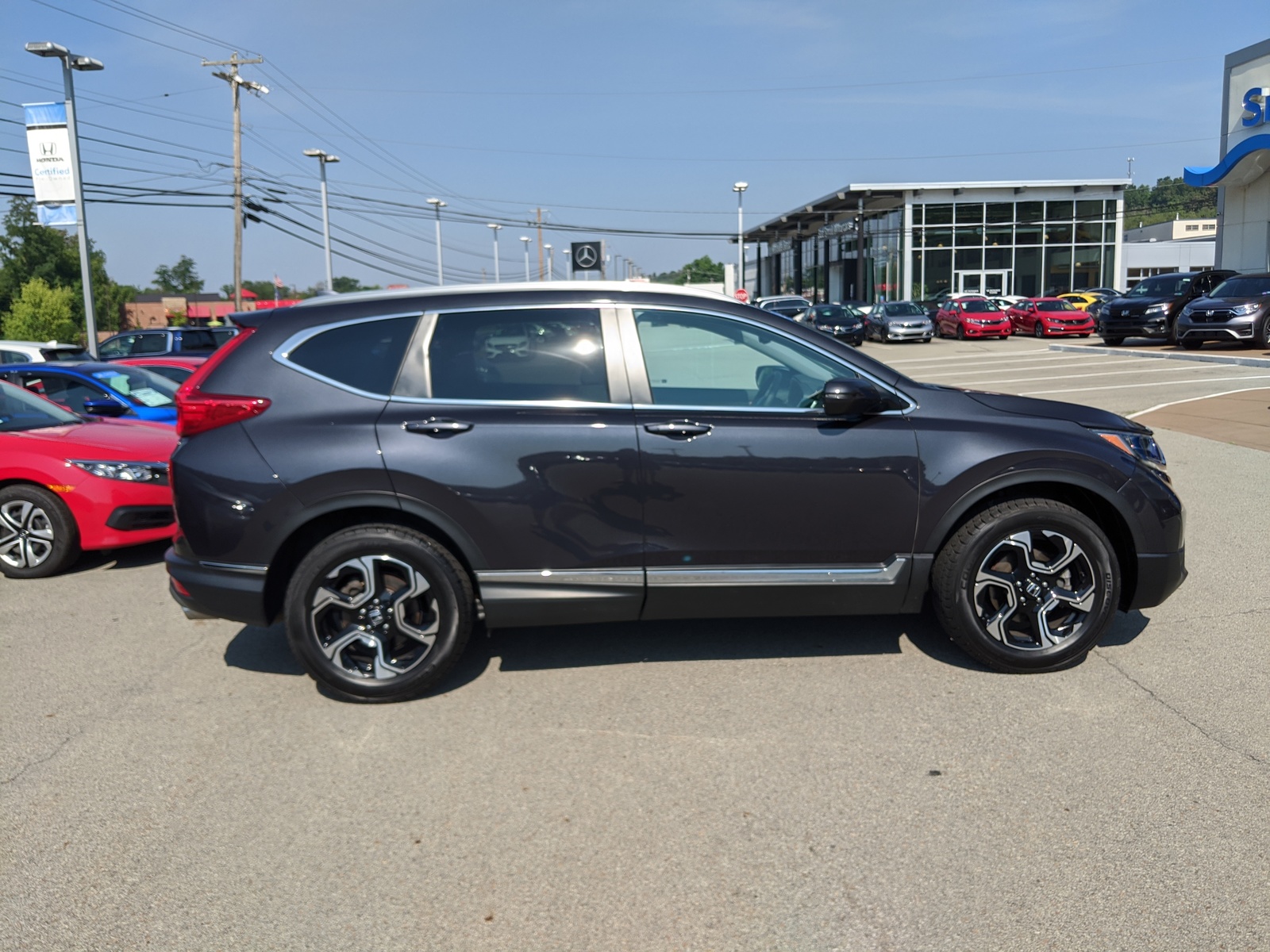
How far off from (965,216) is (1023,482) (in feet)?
204

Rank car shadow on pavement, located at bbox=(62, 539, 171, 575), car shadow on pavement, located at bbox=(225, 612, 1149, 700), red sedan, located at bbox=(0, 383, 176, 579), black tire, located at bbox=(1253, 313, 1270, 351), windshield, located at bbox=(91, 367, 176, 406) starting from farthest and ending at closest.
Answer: black tire, located at bbox=(1253, 313, 1270, 351) → windshield, located at bbox=(91, 367, 176, 406) → car shadow on pavement, located at bbox=(62, 539, 171, 575) → red sedan, located at bbox=(0, 383, 176, 579) → car shadow on pavement, located at bbox=(225, 612, 1149, 700)

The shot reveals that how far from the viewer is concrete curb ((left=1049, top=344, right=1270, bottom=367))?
20453 millimetres

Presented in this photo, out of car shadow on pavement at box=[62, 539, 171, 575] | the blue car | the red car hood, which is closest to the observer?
the red car hood

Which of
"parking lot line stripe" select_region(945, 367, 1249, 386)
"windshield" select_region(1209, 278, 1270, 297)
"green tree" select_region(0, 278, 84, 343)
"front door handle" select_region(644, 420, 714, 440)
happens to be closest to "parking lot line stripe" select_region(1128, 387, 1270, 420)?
"parking lot line stripe" select_region(945, 367, 1249, 386)

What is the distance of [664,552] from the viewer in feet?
14.6

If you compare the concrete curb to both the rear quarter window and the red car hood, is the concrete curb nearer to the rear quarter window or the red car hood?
the red car hood

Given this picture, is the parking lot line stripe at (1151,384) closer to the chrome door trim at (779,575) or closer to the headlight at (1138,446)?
the headlight at (1138,446)

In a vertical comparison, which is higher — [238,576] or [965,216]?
[965,216]

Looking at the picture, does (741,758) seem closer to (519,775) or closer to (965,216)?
(519,775)

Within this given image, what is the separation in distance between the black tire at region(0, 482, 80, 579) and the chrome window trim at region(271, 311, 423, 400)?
11.8 ft

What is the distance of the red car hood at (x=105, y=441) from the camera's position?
23.8ft

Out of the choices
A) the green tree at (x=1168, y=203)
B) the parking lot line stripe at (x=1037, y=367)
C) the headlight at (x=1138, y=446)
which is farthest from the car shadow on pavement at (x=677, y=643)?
the green tree at (x=1168, y=203)

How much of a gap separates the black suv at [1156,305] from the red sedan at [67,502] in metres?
24.8

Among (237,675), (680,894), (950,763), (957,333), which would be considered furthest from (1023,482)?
(957,333)
